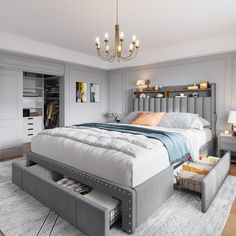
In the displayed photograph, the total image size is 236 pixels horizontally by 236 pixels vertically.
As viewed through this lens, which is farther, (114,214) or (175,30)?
(175,30)

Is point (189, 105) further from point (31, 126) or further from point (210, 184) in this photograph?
point (31, 126)

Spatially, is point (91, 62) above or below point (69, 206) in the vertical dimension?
above

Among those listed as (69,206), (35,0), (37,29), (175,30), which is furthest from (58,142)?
(175,30)

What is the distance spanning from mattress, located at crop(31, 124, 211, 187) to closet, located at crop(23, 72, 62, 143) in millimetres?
3265

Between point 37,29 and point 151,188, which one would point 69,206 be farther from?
point 37,29

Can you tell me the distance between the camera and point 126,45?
4500mm

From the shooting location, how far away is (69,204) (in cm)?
186

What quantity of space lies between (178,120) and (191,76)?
1233 millimetres

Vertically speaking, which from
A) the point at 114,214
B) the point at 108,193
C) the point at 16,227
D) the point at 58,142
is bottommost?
the point at 16,227

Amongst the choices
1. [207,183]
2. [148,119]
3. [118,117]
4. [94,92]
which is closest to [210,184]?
[207,183]

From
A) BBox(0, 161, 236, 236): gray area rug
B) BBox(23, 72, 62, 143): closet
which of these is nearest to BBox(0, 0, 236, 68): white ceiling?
BBox(23, 72, 62, 143): closet

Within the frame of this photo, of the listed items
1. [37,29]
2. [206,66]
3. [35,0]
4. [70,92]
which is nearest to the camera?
[35,0]

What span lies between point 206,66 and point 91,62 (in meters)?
2.92

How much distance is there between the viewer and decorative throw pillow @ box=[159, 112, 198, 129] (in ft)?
12.5
